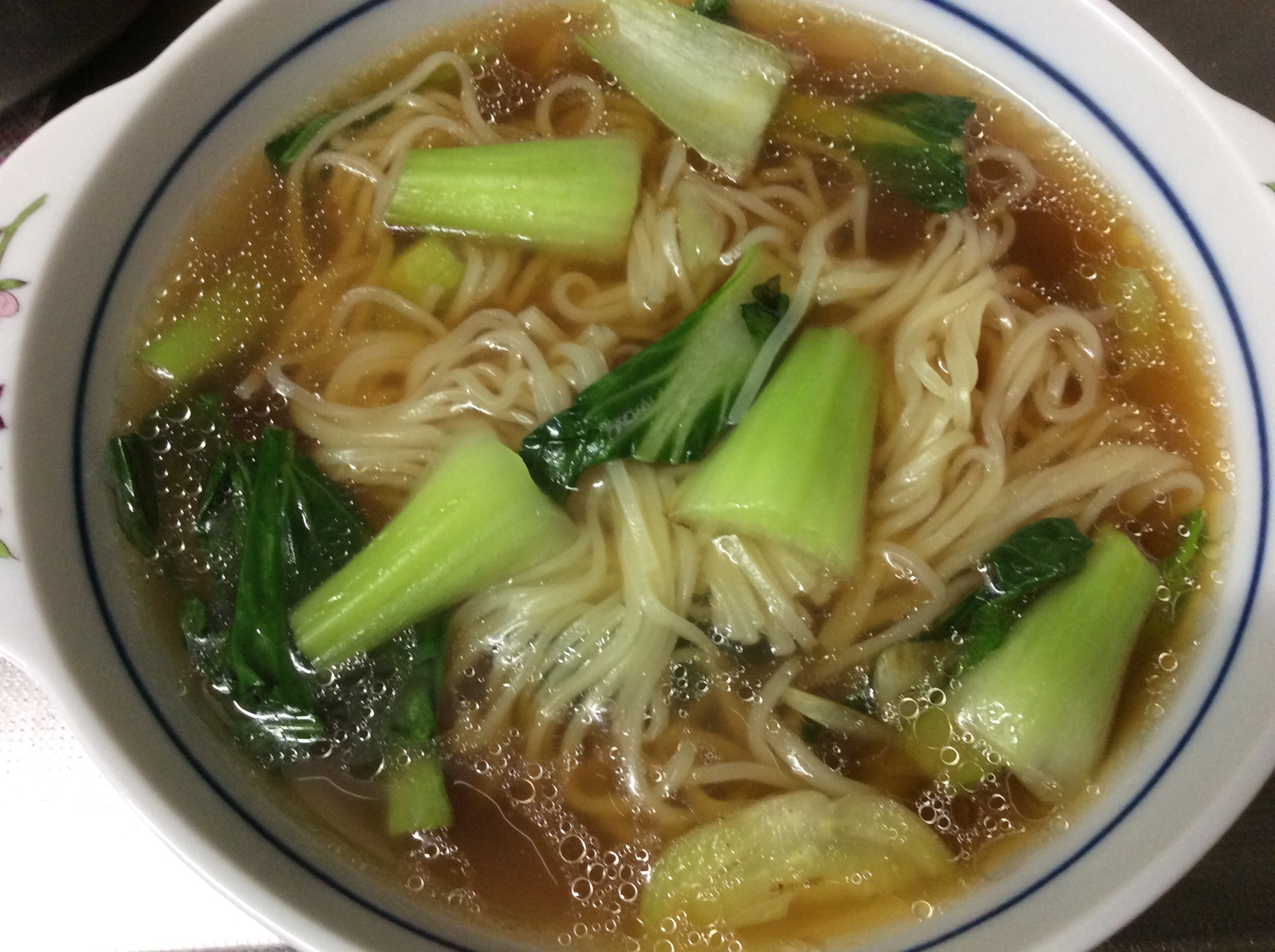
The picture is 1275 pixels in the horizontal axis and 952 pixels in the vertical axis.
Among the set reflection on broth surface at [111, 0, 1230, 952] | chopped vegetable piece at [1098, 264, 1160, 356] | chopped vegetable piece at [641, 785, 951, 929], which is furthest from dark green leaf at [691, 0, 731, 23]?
chopped vegetable piece at [641, 785, 951, 929]

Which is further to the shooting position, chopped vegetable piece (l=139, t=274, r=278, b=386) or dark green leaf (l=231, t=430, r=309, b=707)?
chopped vegetable piece (l=139, t=274, r=278, b=386)

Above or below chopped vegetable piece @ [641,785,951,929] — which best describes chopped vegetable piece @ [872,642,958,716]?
above

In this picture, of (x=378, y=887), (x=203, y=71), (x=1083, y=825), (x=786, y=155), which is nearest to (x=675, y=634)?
(x=378, y=887)

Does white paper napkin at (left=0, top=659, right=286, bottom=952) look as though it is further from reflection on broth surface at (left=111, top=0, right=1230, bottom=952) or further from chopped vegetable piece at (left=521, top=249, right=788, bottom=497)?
chopped vegetable piece at (left=521, top=249, right=788, bottom=497)

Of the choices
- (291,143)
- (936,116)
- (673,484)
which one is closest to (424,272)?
(291,143)

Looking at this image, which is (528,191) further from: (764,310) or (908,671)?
(908,671)

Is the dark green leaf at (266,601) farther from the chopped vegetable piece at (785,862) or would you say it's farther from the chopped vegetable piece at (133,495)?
the chopped vegetable piece at (785,862)

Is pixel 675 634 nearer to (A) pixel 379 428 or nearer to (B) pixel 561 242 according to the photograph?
(A) pixel 379 428
